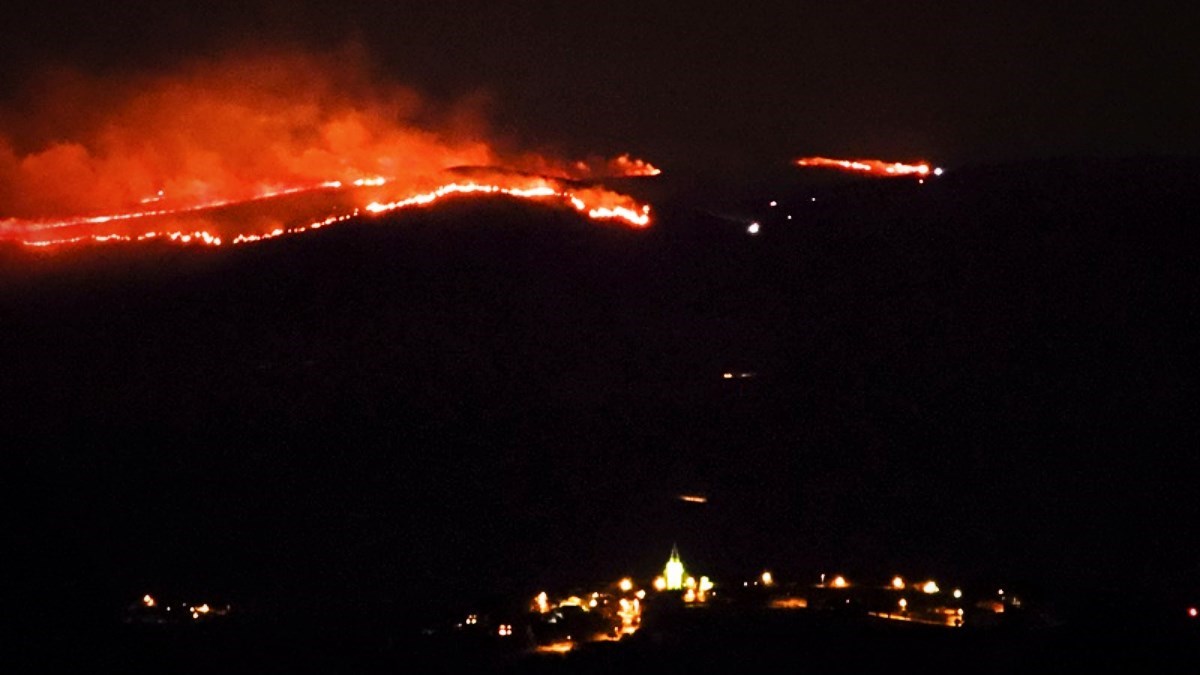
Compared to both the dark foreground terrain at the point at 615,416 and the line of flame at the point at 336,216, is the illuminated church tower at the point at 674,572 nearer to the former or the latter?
the dark foreground terrain at the point at 615,416

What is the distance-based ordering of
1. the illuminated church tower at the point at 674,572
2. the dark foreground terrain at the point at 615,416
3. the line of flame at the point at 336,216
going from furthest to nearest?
1. the line of flame at the point at 336,216
2. the illuminated church tower at the point at 674,572
3. the dark foreground terrain at the point at 615,416

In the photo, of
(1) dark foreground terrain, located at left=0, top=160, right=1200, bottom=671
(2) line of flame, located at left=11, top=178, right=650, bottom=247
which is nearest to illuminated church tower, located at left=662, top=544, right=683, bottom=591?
(1) dark foreground terrain, located at left=0, top=160, right=1200, bottom=671

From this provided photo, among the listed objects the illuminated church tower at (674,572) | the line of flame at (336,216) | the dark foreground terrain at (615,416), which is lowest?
the illuminated church tower at (674,572)

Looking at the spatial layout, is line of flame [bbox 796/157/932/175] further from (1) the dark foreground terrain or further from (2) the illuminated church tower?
(2) the illuminated church tower

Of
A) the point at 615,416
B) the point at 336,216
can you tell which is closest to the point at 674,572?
the point at 615,416

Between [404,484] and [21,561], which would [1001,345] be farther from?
[21,561]

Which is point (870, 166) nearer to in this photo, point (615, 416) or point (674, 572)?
point (615, 416)

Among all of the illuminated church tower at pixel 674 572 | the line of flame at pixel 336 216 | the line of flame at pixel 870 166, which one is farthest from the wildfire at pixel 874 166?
the illuminated church tower at pixel 674 572
